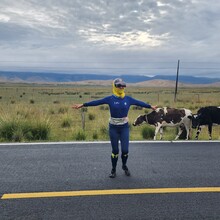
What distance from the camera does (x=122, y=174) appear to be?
5.57 meters

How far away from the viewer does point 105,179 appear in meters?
5.26

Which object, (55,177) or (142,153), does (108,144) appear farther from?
(55,177)

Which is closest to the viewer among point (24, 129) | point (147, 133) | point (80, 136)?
point (80, 136)

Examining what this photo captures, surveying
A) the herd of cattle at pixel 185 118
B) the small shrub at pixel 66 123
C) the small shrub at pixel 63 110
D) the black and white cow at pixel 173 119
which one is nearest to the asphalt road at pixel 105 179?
the herd of cattle at pixel 185 118

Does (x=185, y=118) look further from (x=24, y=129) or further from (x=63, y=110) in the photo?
(x=63, y=110)

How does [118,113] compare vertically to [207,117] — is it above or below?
above

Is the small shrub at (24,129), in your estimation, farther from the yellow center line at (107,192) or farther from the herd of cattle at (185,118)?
the yellow center line at (107,192)

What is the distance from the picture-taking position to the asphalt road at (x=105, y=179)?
13.0 feet

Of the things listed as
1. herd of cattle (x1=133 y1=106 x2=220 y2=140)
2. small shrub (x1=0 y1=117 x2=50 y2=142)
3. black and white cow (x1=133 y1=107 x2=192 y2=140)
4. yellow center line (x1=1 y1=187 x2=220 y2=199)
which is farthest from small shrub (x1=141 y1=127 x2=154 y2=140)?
yellow center line (x1=1 y1=187 x2=220 y2=199)

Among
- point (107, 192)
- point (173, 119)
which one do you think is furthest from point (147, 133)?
point (107, 192)

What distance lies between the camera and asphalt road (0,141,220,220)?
156 inches

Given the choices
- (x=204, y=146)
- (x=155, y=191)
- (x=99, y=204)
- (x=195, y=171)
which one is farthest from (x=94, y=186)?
(x=204, y=146)

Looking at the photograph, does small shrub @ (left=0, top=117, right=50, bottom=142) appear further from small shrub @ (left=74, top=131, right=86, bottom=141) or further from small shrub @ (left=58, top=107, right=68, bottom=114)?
small shrub @ (left=58, top=107, right=68, bottom=114)

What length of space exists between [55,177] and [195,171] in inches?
111
